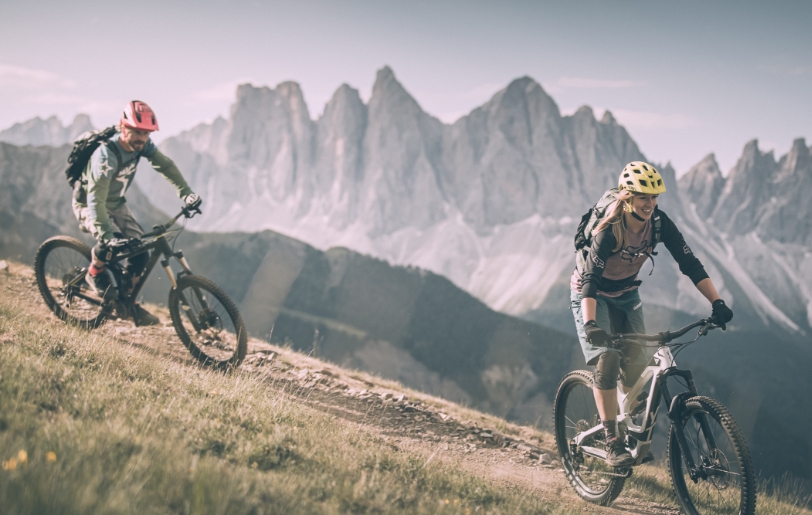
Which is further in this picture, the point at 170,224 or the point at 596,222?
the point at 170,224

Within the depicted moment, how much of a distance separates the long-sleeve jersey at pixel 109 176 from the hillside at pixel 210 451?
1.77 metres

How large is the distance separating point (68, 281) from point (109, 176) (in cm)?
229

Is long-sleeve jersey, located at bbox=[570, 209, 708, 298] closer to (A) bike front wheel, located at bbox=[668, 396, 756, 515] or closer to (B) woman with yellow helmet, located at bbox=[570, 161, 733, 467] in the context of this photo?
(B) woman with yellow helmet, located at bbox=[570, 161, 733, 467]

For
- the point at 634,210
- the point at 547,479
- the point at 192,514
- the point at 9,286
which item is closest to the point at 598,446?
the point at 547,479

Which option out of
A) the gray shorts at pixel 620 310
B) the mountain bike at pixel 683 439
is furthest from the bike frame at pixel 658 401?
the gray shorts at pixel 620 310

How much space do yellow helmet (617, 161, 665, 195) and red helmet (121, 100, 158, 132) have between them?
6.67 m

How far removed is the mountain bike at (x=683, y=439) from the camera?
4.98 meters

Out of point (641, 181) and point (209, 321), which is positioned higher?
point (641, 181)

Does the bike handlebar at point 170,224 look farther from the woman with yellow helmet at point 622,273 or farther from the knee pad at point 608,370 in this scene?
the knee pad at point 608,370

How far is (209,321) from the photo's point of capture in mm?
7996

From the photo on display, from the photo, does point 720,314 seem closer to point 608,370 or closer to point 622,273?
point 622,273

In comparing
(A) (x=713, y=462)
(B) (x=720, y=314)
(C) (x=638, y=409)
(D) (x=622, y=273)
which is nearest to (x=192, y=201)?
(D) (x=622, y=273)

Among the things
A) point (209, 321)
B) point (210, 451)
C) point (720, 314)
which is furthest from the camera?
point (209, 321)

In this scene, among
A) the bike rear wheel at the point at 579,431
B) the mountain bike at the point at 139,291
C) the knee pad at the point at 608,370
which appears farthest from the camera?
the mountain bike at the point at 139,291
